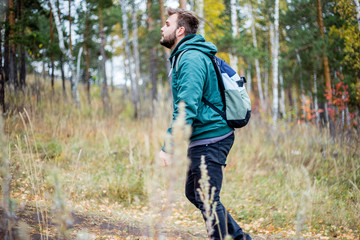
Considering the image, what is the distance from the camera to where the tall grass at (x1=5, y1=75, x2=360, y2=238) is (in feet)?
12.1

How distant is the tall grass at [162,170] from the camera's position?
3.70 m

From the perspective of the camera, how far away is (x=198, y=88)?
188 centimetres

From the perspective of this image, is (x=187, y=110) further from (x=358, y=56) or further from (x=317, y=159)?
(x=358, y=56)

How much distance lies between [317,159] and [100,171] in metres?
4.59

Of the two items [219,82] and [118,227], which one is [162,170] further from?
[219,82]

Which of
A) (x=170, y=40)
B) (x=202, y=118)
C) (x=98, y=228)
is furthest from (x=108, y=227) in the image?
(x=170, y=40)

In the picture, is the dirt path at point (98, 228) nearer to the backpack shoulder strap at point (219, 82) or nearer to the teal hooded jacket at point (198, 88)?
the teal hooded jacket at point (198, 88)

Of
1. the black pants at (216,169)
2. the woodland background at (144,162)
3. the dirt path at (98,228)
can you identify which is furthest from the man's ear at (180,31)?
the dirt path at (98,228)

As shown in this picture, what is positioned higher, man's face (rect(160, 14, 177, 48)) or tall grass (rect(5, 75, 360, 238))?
man's face (rect(160, 14, 177, 48))

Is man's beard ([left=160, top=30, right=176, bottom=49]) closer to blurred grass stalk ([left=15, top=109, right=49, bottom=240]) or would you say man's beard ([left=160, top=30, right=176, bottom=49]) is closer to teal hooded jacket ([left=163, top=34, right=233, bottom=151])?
teal hooded jacket ([left=163, top=34, right=233, bottom=151])

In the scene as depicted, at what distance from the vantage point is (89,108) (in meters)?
7.71

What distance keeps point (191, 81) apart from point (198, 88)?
0.07 meters

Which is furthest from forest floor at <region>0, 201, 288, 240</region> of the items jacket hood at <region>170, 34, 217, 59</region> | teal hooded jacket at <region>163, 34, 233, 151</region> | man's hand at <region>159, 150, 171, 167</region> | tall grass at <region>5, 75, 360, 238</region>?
jacket hood at <region>170, 34, 217, 59</region>

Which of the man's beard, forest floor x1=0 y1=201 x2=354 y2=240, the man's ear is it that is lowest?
forest floor x1=0 y1=201 x2=354 y2=240
